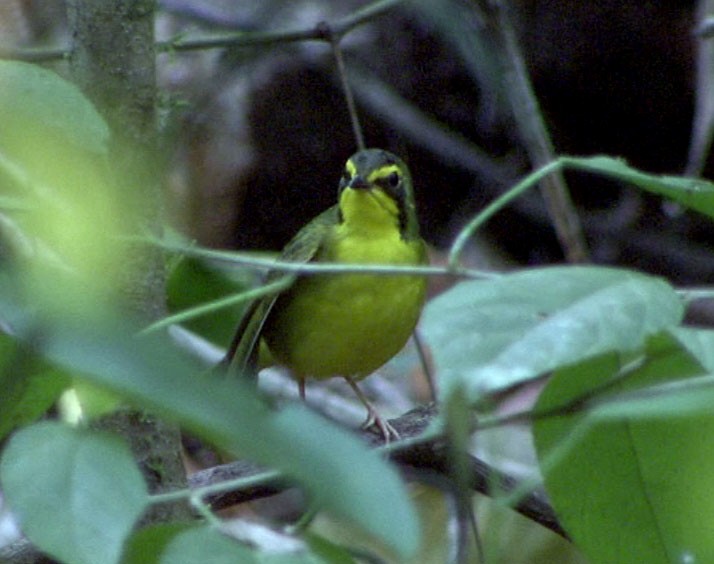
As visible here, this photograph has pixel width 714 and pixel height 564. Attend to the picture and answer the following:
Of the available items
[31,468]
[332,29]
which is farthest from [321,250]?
[31,468]

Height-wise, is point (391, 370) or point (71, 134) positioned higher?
point (71, 134)

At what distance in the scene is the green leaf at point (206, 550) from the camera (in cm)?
92

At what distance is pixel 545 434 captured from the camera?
3.89ft

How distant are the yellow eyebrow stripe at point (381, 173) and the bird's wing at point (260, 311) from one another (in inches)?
5.7

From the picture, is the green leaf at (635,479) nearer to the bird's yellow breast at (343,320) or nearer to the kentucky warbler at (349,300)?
the kentucky warbler at (349,300)

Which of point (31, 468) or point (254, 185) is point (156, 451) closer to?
point (31, 468)

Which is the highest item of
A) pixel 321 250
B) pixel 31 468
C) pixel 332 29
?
pixel 31 468

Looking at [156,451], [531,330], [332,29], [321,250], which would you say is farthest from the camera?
[321,250]

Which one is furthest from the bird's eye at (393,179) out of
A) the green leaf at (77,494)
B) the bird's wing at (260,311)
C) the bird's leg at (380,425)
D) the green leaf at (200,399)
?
the green leaf at (200,399)

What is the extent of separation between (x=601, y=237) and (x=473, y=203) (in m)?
0.49

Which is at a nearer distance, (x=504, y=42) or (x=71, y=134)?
(x=71, y=134)

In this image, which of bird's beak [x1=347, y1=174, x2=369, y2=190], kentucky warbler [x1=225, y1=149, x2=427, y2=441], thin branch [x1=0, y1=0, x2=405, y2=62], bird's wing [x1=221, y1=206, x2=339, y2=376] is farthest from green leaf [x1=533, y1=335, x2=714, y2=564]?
bird's beak [x1=347, y1=174, x2=369, y2=190]

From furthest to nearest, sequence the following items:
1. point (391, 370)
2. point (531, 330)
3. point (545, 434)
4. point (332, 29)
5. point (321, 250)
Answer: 1. point (391, 370)
2. point (321, 250)
3. point (332, 29)
4. point (545, 434)
5. point (531, 330)

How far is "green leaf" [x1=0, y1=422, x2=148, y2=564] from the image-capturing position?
0.93m
